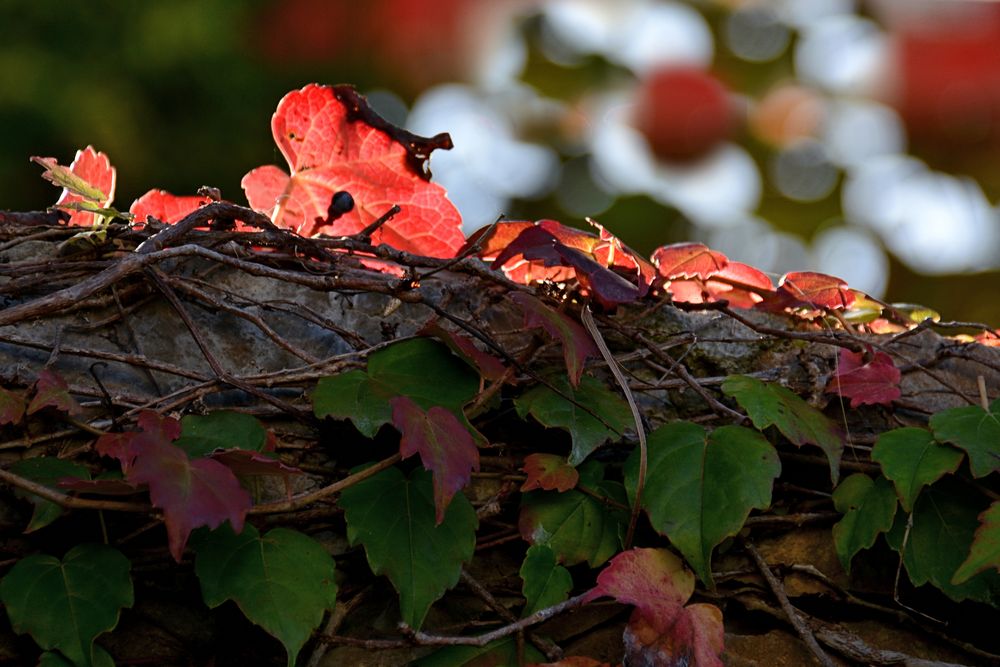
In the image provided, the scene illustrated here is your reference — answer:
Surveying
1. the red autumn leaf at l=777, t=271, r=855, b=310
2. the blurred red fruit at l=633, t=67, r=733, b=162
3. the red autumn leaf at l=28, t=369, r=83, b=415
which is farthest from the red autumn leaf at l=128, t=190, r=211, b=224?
the blurred red fruit at l=633, t=67, r=733, b=162

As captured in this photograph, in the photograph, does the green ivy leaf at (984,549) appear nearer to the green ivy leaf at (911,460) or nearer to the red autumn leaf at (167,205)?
the green ivy leaf at (911,460)

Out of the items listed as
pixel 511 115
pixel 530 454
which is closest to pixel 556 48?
pixel 511 115

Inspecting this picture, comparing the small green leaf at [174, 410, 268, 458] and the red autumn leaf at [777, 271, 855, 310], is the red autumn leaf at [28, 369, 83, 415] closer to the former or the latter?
the small green leaf at [174, 410, 268, 458]

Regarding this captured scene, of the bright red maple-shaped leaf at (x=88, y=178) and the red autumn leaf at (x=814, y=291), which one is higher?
the bright red maple-shaped leaf at (x=88, y=178)

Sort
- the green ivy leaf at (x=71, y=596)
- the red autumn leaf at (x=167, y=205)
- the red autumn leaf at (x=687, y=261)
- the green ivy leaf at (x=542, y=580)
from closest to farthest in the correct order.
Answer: the green ivy leaf at (x=71, y=596) → the green ivy leaf at (x=542, y=580) → the red autumn leaf at (x=687, y=261) → the red autumn leaf at (x=167, y=205)

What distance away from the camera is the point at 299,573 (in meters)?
0.94

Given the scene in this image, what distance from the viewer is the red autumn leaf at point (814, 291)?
1.29 metres

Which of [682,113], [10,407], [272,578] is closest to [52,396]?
[10,407]

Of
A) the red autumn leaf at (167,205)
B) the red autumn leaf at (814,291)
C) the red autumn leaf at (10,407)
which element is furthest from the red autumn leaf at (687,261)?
the red autumn leaf at (10,407)

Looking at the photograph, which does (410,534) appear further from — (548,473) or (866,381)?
(866,381)

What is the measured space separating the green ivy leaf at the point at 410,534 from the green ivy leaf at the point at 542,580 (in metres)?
0.07

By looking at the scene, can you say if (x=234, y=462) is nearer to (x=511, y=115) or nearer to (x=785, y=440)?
(x=785, y=440)

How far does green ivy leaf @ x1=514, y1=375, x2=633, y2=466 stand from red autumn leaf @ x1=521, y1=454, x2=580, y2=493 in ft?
0.05

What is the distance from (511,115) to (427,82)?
2.71ft
